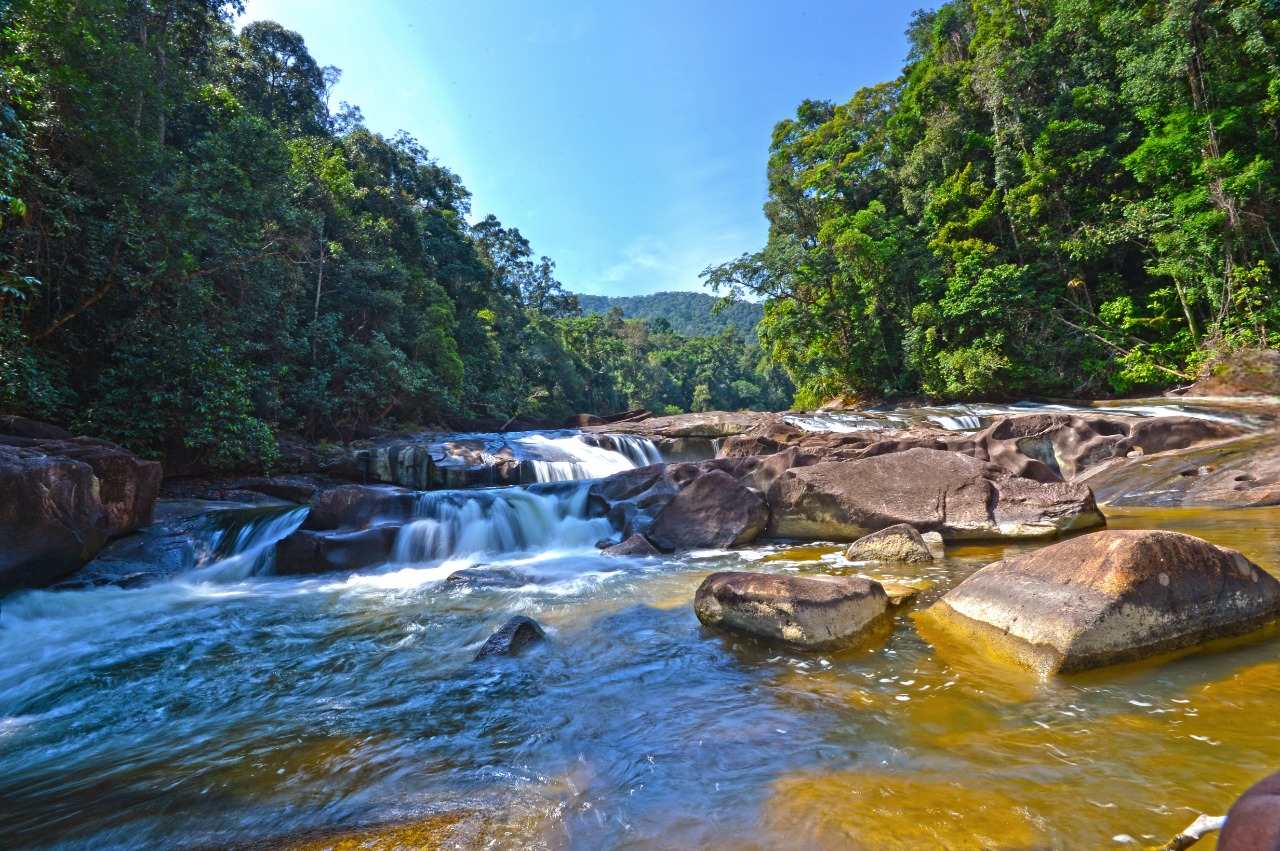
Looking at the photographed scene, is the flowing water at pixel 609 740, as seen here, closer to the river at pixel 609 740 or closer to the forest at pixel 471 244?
the river at pixel 609 740

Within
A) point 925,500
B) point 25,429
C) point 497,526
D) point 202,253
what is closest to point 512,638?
point 497,526

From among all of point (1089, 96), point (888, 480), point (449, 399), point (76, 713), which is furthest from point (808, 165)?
point (76, 713)

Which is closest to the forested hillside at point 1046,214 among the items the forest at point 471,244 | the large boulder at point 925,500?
the forest at point 471,244

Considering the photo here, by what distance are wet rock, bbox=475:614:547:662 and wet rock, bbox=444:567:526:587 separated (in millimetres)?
2187

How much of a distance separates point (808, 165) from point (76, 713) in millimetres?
34545

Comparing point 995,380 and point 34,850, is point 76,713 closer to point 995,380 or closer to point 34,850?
point 34,850

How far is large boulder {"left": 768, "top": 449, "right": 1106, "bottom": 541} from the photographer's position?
6.60 m

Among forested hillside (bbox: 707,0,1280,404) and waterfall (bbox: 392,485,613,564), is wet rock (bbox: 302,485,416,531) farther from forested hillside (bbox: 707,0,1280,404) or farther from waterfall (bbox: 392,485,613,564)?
forested hillside (bbox: 707,0,1280,404)

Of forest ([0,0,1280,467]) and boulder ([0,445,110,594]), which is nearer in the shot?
boulder ([0,445,110,594])

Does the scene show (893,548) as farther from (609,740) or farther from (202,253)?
(202,253)

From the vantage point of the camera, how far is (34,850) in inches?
90.1

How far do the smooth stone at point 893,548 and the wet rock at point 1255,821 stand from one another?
537 cm

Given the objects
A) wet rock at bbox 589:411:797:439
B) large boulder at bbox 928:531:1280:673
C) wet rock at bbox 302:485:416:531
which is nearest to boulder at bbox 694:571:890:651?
large boulder at bbox 928:531:1280:673

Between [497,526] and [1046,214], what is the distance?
2354 centimetres
